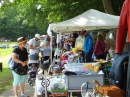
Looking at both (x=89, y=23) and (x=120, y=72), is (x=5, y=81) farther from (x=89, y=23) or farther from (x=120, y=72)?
(x=120, y=72)

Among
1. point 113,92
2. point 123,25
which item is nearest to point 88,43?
point 113,92

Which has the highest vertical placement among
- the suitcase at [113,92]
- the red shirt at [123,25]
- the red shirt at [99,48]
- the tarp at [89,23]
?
the tarp at [89,23]

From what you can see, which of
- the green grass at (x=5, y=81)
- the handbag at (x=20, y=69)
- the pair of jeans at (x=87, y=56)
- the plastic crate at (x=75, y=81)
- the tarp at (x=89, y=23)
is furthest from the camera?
the pair of jeans at (x=87, y=56)

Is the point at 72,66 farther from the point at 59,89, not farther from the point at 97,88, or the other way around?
the point at 97,88

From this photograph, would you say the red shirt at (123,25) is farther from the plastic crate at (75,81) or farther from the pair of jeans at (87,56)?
the pair of jeans at (87,56)


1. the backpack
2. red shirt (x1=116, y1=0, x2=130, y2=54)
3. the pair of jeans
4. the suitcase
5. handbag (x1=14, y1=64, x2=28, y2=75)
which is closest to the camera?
red shirt (x1=116, y1=0, x2=130, y2=54)

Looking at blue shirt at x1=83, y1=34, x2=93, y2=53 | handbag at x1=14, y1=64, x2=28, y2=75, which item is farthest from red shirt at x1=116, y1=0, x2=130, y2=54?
blue shirt at x1=83, y1=34, x2=93, y2=53

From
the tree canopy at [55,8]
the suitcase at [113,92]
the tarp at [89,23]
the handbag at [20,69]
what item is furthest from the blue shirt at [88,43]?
the suitcase at [113,92]

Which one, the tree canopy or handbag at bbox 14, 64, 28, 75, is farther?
the tree canopy

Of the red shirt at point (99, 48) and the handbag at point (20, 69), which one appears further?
the red shirt at point (99, 48)

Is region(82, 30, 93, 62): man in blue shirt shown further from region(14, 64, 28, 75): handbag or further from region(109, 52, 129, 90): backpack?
region(109, 52, 129, 90): backpack

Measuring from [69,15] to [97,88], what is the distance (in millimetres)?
16711

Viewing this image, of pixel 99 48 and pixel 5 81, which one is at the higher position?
pixel 99 48

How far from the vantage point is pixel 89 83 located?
479 cm
